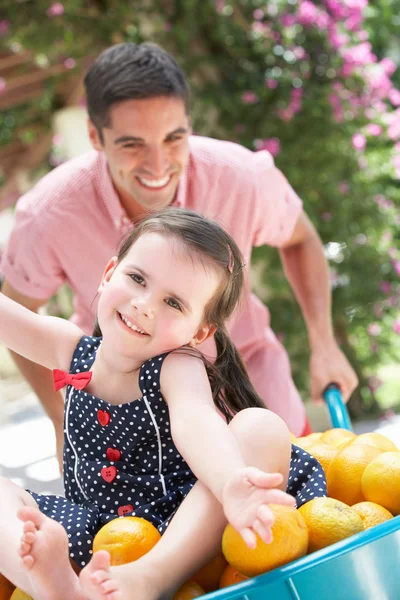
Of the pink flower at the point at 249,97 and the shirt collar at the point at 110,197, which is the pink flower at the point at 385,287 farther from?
the shirt collar at the point at 110,197

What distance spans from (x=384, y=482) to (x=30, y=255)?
126 cm

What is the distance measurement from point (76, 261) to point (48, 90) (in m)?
2.80

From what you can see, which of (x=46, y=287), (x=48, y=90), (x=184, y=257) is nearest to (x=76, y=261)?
(x=46, y=287)

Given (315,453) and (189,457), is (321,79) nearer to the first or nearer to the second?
(315,453)

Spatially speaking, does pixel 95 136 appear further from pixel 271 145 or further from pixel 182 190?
pixel 271 145

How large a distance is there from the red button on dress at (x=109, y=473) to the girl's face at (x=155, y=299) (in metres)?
0.20

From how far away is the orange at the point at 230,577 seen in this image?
1086mm

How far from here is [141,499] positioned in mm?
1330

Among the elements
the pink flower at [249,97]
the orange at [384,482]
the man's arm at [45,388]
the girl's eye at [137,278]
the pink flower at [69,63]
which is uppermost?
the pink flower at [69,63]

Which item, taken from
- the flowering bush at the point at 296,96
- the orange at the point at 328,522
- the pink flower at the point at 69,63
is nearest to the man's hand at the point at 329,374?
the orange at the point at 328,522

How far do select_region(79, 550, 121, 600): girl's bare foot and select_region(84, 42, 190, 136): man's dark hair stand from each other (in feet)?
4.48

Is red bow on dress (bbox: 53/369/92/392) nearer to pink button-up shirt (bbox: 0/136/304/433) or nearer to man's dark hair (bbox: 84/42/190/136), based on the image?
pink button-up shirt (bbox: 0/136/304/433)

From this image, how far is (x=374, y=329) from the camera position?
449 centimetres

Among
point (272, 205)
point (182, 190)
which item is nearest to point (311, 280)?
point (272, 205)
